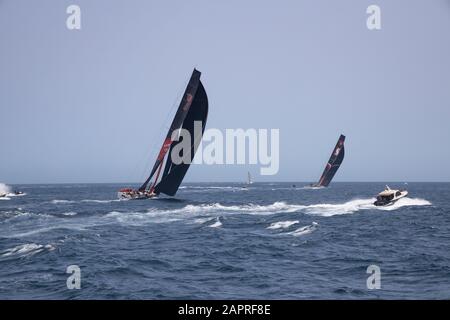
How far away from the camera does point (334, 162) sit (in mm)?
153500

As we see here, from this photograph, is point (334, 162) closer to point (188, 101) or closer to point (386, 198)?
point (386, 198)

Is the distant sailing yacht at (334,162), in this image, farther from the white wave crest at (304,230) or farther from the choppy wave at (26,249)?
the choppy wave at (26,249)

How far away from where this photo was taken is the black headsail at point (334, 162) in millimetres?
149750

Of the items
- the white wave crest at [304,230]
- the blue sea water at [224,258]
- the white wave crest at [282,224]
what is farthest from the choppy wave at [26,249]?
the white wave crest at [282,224]

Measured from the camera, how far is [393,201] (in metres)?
60.7

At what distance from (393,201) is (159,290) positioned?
5278 cm

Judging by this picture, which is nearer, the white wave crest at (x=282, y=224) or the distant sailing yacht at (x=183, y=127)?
the white wave crest at (x=282, y=224)

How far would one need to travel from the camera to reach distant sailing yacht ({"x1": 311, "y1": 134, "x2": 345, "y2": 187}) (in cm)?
14975

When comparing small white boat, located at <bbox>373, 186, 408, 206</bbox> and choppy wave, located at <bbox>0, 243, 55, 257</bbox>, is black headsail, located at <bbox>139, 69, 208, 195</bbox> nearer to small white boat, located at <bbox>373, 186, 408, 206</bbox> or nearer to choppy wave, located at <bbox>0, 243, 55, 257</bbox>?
small white boat, located at <bbox>373, 186, 408, 206</bbox>

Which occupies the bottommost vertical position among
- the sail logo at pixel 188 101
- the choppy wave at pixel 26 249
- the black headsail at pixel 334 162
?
the choppy wave at pixel 26 249

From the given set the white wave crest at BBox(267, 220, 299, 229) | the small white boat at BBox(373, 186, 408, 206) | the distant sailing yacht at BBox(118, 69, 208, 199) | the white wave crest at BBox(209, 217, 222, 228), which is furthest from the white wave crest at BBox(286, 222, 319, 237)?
the distant sailing yacht at BBox(118, 69, 208, 199)

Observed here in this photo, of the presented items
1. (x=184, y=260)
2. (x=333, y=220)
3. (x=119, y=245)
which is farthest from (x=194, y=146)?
(x=184, y=260)

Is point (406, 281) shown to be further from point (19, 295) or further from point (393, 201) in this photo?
point (393, 201)
